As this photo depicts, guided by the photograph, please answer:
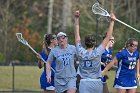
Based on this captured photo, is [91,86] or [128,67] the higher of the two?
[128,67]

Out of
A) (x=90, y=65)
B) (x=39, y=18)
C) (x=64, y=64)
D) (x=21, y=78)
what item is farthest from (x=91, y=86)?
(x=39, y=18)

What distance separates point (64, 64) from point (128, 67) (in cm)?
154

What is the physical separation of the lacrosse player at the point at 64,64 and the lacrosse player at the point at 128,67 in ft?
3.06

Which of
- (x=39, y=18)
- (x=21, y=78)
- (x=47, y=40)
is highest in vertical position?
(x=39, y=18)

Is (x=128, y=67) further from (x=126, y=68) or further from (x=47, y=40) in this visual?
(x=47, y=40)

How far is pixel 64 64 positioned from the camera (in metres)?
12.0

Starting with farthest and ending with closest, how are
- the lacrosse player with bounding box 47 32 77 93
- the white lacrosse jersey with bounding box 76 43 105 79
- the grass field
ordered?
the grass field
the lacrosse player with bounding box 47 32 77 93
the white lacrosse jersey with bounding box 76 43 105 79

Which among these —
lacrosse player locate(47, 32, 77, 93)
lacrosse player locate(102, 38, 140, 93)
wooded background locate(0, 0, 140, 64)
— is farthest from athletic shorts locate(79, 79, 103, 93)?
wooded background locate(0, 0, 140, 64)

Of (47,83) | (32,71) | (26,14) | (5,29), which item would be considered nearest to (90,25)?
(5,29)

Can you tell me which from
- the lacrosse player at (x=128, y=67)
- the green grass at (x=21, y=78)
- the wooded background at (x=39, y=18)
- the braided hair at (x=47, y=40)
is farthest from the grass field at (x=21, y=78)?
the lacrosse player at (x=128, y=67)

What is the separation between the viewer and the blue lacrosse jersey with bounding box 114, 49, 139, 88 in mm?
12562

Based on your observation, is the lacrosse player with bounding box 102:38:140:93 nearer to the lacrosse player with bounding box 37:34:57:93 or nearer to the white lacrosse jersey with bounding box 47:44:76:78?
the white lacrosse jersey with bounding box 47:44:76:78

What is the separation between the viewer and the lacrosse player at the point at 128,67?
1251 cm

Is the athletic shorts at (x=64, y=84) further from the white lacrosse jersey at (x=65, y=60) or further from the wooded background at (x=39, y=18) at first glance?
the wooded background at (x=39, y=18)
